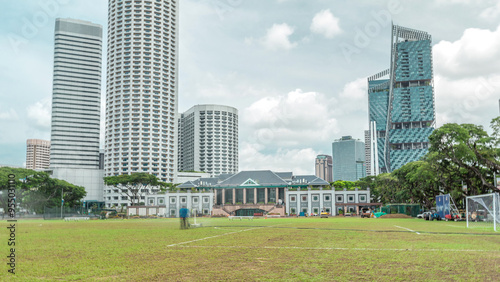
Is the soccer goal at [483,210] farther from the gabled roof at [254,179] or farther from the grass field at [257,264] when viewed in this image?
the gabled roof at [254,179]

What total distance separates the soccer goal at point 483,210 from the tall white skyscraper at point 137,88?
14288 centimetres

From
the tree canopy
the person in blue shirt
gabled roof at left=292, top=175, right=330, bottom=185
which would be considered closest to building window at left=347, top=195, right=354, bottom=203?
gabled roof at left=292, top=175, right=330, bottom=185

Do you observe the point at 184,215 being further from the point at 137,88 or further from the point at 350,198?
the point at 137,88

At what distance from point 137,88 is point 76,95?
3497 centimetres

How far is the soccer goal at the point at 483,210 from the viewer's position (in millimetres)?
31719

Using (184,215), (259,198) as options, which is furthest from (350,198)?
(184,215)

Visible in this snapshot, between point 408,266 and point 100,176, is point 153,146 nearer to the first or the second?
point 100,176

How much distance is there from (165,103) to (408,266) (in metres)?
168

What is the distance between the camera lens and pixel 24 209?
328ft

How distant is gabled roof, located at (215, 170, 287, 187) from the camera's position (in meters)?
122

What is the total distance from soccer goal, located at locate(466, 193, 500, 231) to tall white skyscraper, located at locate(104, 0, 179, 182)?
14288cm

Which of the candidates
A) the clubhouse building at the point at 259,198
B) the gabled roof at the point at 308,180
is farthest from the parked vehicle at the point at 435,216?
the gabled roof at the point at 308,180

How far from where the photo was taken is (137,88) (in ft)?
552

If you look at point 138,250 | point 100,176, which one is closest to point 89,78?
point 100,176
